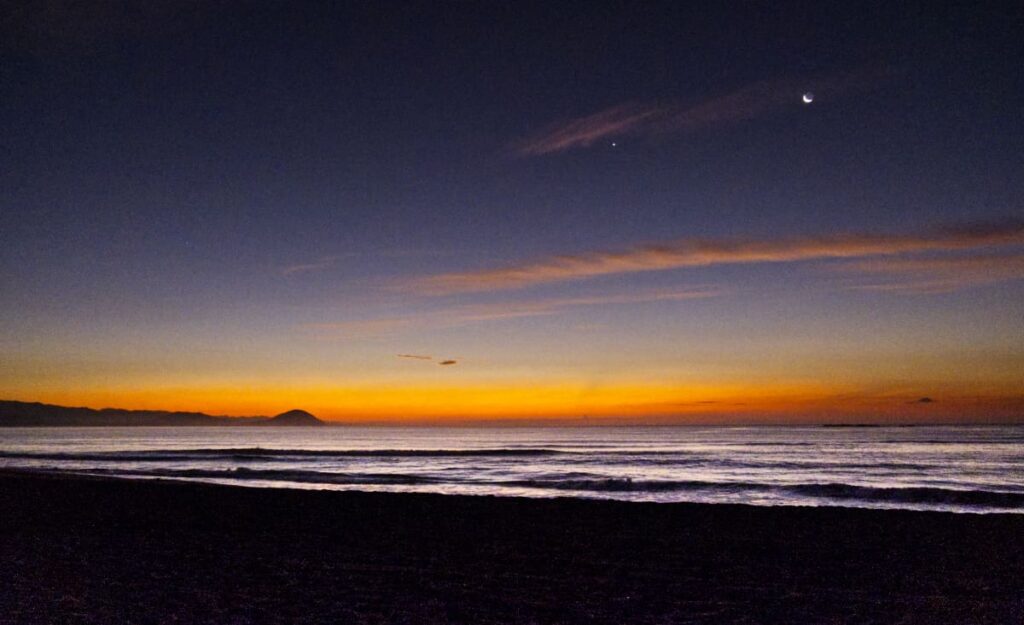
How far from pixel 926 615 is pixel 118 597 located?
963 centimetres

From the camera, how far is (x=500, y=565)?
10.9 m

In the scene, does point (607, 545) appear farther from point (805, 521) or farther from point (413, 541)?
point (805, 521)

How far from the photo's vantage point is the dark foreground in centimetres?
796

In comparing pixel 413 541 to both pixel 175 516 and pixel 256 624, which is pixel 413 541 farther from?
pixel 175 516

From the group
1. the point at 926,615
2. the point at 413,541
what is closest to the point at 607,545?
the point at 413,541

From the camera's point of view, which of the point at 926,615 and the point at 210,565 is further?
the point at 210,565

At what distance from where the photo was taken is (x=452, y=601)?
8.44 metres

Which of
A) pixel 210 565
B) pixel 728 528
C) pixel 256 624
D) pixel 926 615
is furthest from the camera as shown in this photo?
pixel 728 528

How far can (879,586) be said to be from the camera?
9609 mm

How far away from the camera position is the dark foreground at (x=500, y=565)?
796 centimetres

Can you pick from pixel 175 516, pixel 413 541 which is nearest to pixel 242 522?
pixel 175 516

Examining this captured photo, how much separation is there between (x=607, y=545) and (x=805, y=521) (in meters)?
6.26

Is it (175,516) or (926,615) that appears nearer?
(926,615)

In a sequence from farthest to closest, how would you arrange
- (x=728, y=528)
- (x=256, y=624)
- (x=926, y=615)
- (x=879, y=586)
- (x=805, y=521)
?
(x=805, y=521)
(x=728, y=528)
(x=879, y=586)
(x=926, y=615)
(x=256, y=624)
